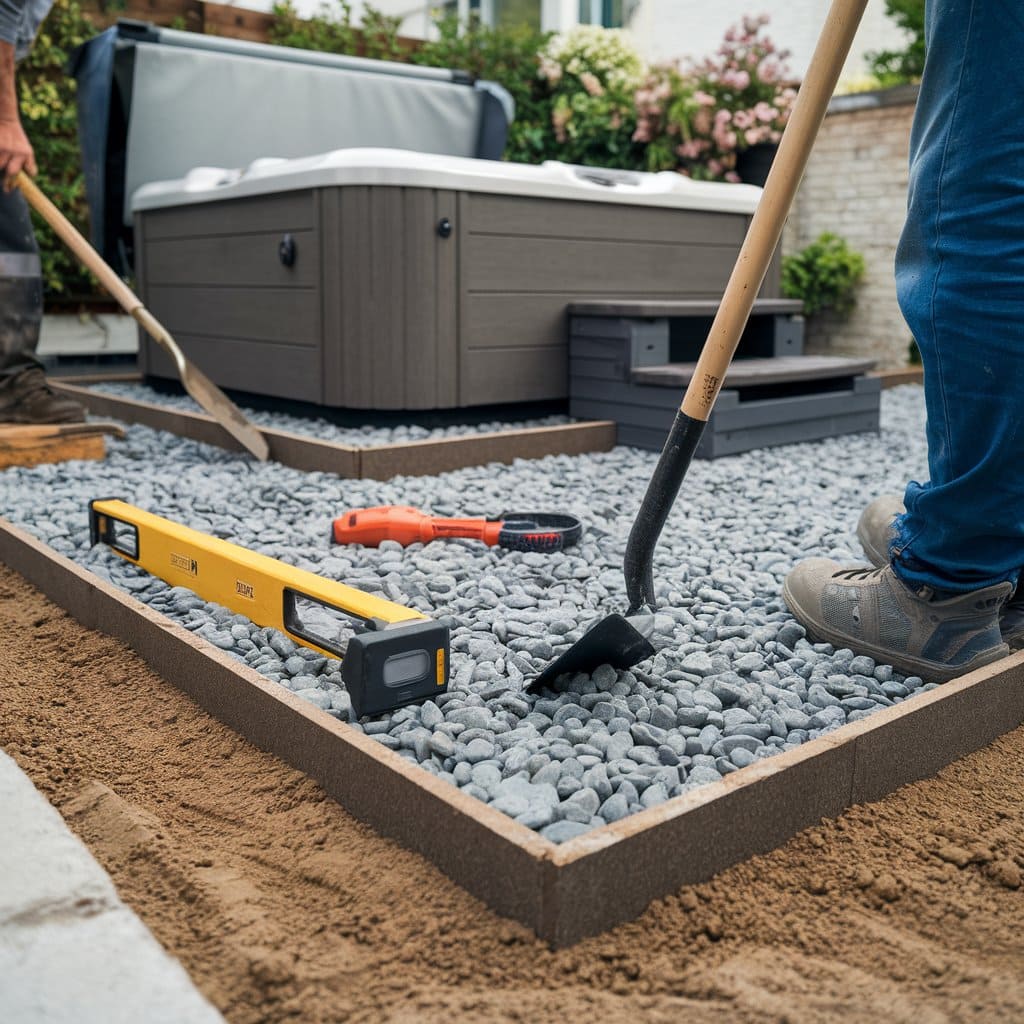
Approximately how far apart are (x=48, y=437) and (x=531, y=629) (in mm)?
1956

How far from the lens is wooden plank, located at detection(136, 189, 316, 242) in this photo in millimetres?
3531

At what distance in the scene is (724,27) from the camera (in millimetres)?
9922

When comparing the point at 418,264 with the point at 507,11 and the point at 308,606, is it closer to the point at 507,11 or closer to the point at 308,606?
the point at 308,606

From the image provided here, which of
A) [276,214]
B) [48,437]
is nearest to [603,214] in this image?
[276,214]

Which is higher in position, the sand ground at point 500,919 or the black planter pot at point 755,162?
the black planter pot at point 755,162

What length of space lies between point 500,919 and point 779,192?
0.94 metres

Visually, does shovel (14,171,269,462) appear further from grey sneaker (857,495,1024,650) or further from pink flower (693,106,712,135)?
pink flower (693,106,712,135)

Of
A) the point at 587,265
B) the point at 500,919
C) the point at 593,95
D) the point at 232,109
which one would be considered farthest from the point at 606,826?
the point at 593,95

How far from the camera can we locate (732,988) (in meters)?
0.88

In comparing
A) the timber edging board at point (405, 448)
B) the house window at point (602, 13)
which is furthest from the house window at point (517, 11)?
the timber edging board at point (405, 448)

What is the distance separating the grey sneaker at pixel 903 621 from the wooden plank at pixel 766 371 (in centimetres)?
159

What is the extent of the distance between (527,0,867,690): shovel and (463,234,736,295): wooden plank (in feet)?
6.95

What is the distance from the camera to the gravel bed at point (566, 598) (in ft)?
4.17

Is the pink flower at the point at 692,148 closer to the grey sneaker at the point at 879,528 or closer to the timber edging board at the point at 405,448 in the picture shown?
the timber edging board at the point at 405,448
